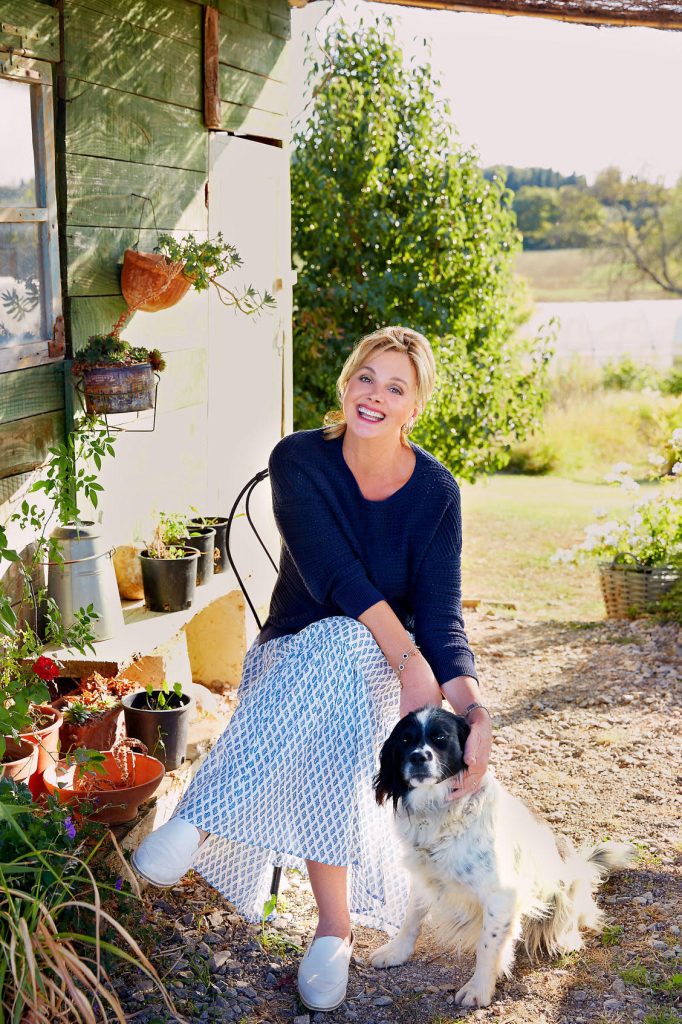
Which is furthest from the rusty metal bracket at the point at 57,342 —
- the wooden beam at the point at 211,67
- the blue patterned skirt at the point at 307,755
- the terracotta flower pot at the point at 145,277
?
the wooden beam at the point at 211,67

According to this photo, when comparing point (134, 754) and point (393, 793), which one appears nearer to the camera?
point (393, 793)

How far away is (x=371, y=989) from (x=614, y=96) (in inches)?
1199

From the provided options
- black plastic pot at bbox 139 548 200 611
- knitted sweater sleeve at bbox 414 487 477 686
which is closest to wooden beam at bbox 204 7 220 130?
black plastic pot at bbox 139 548 200 611

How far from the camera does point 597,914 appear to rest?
2861 millimetres

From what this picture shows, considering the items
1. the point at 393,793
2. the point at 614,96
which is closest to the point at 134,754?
the point at 393,793

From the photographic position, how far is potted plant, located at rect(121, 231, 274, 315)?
3.65 m

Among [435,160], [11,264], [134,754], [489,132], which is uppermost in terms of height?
[489,132]

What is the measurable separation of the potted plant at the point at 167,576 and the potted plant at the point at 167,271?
854 mm

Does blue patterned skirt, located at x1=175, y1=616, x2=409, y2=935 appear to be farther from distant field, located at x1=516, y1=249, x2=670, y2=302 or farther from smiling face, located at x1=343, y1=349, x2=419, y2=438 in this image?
distant field, located at x1=516, y1=249, x2=670, y2=302

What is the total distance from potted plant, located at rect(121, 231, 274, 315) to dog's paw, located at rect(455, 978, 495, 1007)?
2.39 meters

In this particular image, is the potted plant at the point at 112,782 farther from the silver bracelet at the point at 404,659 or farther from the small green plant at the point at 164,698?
the silver bracelet at the point at 404,659

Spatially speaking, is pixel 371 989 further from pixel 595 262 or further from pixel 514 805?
pixel 595 262

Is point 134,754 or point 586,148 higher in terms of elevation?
point 586,148

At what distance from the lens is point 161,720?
3.32m
